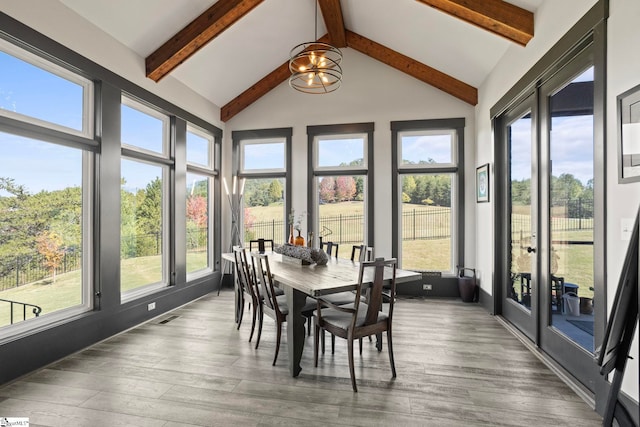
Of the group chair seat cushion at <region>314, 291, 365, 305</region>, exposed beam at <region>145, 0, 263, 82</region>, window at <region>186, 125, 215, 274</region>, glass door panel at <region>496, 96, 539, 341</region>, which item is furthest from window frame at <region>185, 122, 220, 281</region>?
glass door panel at <region>496, 96, 539, 341</region>

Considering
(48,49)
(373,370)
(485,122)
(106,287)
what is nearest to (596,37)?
(485,122)

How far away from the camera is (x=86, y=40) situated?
3.32m

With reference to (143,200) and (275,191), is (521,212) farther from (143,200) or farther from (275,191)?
(143,200)

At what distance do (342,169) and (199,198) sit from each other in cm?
247

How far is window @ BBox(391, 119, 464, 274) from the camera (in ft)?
18.0

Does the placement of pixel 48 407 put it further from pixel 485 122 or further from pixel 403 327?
pixel 485 122

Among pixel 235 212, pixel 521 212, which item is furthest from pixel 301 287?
pixel 235 212

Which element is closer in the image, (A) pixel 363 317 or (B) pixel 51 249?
(A) pixel 363 317

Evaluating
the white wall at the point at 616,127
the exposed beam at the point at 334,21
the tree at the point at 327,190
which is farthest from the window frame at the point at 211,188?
the white wall at the point at 616,127

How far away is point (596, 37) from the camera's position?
2289mm

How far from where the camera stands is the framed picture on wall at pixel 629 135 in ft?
6.30

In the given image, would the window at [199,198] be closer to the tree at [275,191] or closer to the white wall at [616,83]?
the tree at [275,191]

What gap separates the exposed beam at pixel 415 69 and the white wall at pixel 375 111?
150 mm

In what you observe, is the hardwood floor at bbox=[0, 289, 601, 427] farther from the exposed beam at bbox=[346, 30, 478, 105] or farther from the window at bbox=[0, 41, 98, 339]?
the exposed beam at bbox=[346, 30, 478, 105]
